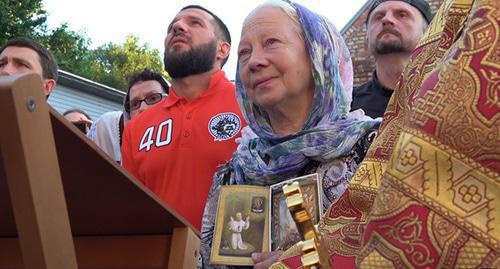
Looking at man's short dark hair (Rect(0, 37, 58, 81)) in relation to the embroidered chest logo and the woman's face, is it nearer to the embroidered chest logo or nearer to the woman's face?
the embroidered chest logo

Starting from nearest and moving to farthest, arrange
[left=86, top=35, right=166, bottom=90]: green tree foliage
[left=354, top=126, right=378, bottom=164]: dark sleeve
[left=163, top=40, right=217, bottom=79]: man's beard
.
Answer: [left=354, top=126, right=378, bottom=164]: dark sleeve, [left=163, top=40, right=217, bottom=79]: man's beard, [left=86, top=35, right=166, bottom=90]: green tree foliage

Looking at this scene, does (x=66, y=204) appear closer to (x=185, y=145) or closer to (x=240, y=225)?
A: (x=240, y=225)

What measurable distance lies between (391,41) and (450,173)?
9.87 feet

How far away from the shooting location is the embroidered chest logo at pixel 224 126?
3012 mm

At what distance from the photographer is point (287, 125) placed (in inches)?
89.0

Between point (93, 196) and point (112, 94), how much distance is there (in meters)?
19.2

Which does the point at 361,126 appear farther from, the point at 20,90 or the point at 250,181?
the point at 20,90

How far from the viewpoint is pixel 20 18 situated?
28.0 metres

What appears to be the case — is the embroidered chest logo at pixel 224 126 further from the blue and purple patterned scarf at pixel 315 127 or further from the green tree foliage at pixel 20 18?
the green tree foliage at pixel 20 18

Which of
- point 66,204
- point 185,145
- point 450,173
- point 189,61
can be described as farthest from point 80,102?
point 450,173

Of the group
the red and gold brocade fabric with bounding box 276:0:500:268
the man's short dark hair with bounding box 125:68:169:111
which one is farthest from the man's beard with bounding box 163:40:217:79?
the red and gold brocade fabric with bounding box 276:0:500:268

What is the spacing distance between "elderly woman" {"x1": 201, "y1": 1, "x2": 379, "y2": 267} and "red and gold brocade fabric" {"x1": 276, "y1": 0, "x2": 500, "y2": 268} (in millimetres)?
1290

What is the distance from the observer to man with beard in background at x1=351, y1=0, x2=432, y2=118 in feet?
11.8

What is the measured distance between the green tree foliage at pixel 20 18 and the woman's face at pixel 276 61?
26.3 meters
